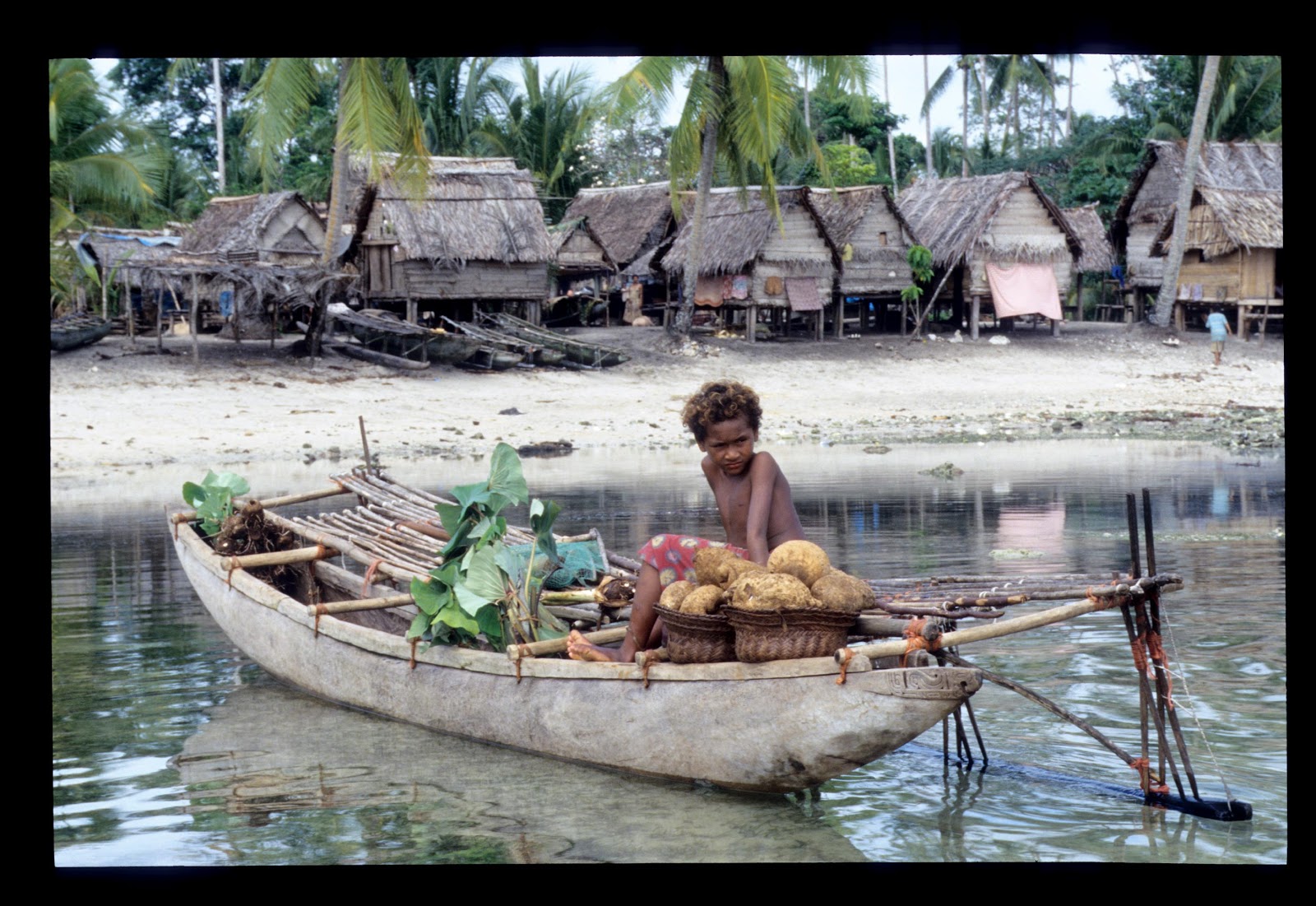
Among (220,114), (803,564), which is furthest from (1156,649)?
(220,114)

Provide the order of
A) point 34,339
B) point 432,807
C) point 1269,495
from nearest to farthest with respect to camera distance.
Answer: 1. point 34,339
2. point 432,807
3. point 1269,495

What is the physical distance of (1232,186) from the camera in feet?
85.4

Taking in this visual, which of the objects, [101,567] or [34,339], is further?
[101,567]

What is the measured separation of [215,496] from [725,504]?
3.76 m

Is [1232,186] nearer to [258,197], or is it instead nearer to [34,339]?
[258,197]

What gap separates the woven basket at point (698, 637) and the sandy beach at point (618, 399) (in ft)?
29.0

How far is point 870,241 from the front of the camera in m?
25.7

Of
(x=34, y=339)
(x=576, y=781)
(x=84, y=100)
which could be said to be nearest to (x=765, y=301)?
(x=84, y=100)

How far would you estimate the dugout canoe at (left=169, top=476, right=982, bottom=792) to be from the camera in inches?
157

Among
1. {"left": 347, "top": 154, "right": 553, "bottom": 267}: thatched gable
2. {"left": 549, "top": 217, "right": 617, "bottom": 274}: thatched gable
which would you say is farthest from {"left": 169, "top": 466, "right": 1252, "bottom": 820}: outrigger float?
{"left": 549, "top": 217, "right": 617, "bottom": 274}: thatched gable

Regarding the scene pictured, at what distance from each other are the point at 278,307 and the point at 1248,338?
1685 cm

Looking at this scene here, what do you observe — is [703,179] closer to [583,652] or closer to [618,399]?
[618,399]

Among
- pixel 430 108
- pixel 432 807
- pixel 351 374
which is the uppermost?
pixel 430 108

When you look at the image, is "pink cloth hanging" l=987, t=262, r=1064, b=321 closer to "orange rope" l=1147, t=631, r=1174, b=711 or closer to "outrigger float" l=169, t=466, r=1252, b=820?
"outrigger float" l=169, t=466, r=1252, b=820
